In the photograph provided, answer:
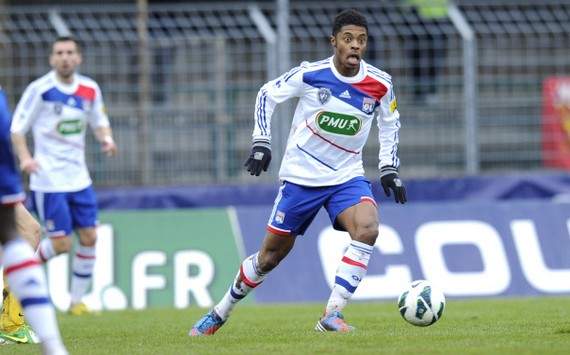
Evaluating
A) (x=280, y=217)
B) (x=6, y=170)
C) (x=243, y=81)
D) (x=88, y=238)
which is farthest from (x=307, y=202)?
(x=243, y=81)

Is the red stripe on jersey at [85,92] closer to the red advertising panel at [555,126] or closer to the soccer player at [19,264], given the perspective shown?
the red advertising panel at [555,126]

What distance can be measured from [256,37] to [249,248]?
296 centimetres

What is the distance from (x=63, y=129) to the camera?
13922 mm

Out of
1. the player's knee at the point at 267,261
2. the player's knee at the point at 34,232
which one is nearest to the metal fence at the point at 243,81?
the player's knee at the point at 34,232

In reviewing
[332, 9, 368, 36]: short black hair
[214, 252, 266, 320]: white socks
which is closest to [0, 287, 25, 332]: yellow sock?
[214, 252, 266, 320]: white socks

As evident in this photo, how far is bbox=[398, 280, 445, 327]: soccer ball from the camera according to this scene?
9.59 m

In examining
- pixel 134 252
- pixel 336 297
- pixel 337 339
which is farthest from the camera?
pixel 134 252

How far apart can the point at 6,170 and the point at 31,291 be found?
71cm

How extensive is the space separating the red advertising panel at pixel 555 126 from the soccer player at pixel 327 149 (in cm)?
794

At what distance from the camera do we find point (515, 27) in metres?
17.4

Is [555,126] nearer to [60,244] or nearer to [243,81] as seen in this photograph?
[243,81]

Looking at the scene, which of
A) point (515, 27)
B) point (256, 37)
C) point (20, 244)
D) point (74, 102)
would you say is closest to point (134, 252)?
point (74, 102)

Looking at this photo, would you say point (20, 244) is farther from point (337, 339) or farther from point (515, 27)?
point (515, 27)

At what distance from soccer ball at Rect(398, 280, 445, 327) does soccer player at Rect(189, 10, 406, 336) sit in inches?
Answer: 15.6
